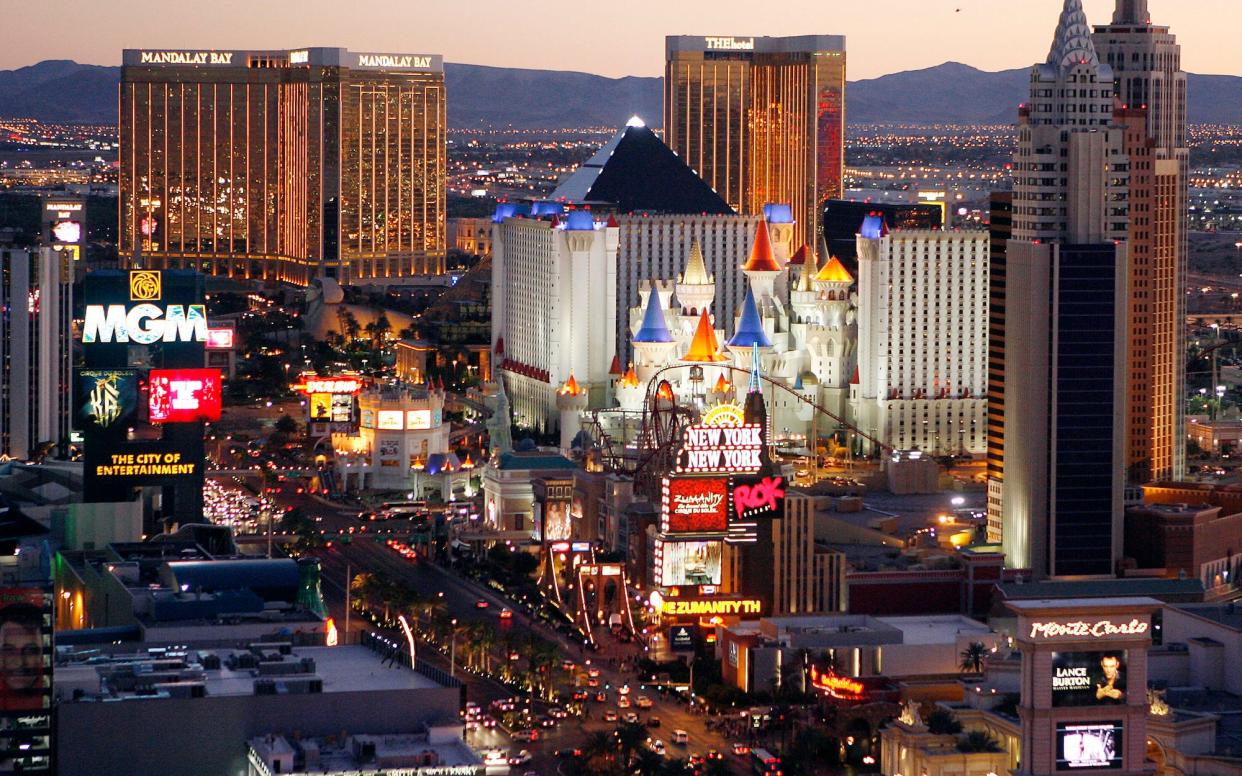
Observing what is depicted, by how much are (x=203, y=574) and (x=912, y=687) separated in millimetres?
21543

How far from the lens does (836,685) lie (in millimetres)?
100062

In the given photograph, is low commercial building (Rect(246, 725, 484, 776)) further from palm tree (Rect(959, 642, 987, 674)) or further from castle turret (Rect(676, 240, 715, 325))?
castle turret (Rect(676, 240, 715, 325))

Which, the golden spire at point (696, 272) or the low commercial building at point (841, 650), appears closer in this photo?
the low commercial building at point (841, 650)

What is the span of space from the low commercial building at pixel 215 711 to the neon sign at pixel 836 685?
19.3m

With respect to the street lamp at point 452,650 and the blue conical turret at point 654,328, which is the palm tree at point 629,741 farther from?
the blue conical turret at point 654,328

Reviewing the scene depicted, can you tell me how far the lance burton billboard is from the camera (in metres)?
121

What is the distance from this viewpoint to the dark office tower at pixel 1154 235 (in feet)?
459

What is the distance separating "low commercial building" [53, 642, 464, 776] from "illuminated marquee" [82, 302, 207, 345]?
38561 mm

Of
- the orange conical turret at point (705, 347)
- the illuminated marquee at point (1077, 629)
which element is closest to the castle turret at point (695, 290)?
the orange conical turret at point (705, 347)

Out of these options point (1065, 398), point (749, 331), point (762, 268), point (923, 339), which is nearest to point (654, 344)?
point (749, 331)

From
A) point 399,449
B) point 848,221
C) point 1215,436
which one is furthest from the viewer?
point 848,221

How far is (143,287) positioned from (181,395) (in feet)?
13.8

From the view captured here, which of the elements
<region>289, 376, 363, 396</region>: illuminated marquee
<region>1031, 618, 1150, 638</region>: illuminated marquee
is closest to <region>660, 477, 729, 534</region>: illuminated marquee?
<region>1031, 618, 1150, 638</region>: illuminated marquee

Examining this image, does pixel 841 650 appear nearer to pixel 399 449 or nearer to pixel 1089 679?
pixel 1089 679
